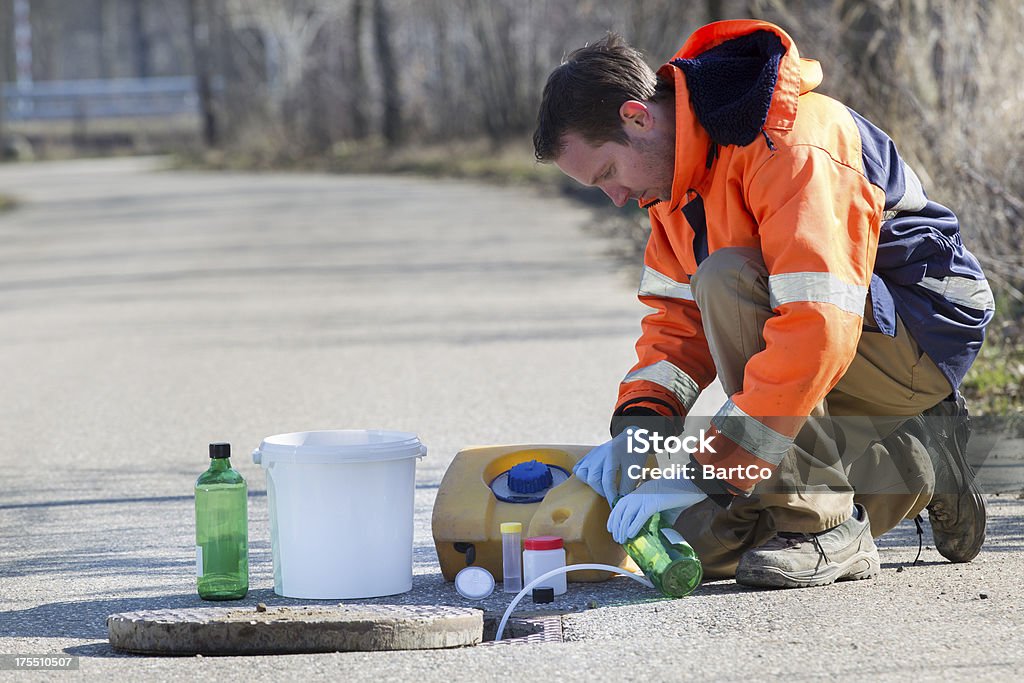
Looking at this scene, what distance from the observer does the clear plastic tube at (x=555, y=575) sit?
11.9 feet

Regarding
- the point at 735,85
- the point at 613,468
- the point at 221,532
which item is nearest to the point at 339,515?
the point at 221,532

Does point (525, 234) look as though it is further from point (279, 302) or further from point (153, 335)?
point (153, 335)

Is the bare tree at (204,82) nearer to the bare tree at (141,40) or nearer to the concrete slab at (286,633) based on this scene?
the bare tree at (141,40)

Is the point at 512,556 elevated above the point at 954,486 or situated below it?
below

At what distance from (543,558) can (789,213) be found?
1.07 m

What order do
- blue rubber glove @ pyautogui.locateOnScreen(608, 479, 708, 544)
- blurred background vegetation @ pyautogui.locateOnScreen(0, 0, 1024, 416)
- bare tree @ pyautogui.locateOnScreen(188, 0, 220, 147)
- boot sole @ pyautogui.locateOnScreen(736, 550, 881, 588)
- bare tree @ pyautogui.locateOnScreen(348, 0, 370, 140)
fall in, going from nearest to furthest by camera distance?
blue rubber glove @ pyautogui.locateOnScreen(608, 479, 708, 544), boot sole @ pyautogui.locateOnScreen(736, 550, 881, 588), blurred background vegetation @ pyautogui.locateOnScreen(0, 0, 1024, 416), bare tree @ pyautogui.locateOnScreen(348, 0, 370, 140), bare tree @ pyautogui.locateOnScreen(188, 0, 220, 147)

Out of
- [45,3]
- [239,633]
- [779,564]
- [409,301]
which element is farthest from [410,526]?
[45,3]

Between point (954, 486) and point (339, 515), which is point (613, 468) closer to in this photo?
point (339, 515)

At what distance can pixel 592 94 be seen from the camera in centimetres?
372

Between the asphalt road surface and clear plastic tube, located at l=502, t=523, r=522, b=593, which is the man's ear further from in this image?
the asphalt road surface

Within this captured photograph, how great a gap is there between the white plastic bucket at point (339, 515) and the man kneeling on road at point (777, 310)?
0.51 metres

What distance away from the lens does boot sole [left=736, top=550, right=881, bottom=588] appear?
383 cm

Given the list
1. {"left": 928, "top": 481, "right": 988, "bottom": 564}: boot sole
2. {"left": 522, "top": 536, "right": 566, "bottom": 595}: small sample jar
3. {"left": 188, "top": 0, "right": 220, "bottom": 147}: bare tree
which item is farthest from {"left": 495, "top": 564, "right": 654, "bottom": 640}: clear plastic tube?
{"left": 188, "top": 0, "right": 220, "bottom": 147}: bare tree

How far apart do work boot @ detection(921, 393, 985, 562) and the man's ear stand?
112 cm
